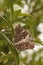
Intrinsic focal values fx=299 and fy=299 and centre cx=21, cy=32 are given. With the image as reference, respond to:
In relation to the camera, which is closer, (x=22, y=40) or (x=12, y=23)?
(x=22, y=40)

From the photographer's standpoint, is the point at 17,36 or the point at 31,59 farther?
the point at 31,59

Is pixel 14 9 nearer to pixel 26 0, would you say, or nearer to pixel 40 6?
pixel 26 0

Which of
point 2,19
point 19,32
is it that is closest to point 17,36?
point 19,32

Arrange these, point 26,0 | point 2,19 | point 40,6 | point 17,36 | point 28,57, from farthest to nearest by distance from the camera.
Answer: point 40,6
point 26,0
point 28,57
point 17,36
point 2,19
